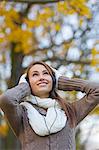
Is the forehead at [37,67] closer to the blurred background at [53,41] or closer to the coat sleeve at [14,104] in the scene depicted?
the coat sleeve at [14,104]

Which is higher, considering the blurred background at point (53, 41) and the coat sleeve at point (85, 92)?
the coat sleeve at point (85, 92)

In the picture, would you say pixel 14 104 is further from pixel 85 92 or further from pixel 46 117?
pixel 85 92

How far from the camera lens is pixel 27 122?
345cm

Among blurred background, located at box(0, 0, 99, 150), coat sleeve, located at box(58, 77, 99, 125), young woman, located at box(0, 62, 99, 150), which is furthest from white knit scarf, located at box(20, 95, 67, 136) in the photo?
blurred background, located at box(0, 0, 99, 150)

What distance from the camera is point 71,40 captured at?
426 inches

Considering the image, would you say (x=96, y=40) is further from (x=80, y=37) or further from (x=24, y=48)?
(x=24, y=48)

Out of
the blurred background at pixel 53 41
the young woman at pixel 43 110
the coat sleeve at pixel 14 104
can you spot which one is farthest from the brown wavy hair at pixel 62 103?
→ the blurred background at pixel 53 41

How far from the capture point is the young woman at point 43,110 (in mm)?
3369

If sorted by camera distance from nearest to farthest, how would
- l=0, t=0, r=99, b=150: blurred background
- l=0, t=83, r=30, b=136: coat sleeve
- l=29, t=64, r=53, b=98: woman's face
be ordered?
l=0, t=83, r=30, b=136: coat sleeve → l=29, t=64, r=53, b=98: woman's face → l=0, t=0, r=99, b=150: blurred background

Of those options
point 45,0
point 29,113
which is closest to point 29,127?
point 29,113

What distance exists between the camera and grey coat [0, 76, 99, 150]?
3357mm

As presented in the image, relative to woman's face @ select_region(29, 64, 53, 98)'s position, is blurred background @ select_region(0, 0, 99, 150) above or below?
below

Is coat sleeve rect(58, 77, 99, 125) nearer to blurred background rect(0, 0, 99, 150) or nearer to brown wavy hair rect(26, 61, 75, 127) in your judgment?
brown wavy hair rect(26, 61, 75, 127)

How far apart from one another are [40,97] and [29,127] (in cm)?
26
